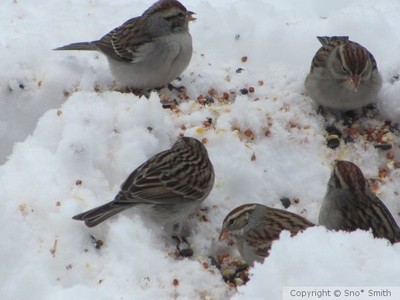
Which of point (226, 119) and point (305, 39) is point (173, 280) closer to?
point (226, 119)

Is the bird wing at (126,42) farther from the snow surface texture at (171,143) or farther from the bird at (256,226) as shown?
the bird at (256,226)

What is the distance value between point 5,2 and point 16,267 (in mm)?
3223

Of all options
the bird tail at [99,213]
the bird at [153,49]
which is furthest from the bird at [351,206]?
the bird at [153,49]

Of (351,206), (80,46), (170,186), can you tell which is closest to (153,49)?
(80,46)

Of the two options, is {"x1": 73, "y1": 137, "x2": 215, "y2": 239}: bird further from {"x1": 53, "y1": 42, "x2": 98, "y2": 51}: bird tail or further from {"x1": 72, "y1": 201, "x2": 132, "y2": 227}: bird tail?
{"x1": 53, "y1": 42, "x2": 98, "y2": 51}: bird tail

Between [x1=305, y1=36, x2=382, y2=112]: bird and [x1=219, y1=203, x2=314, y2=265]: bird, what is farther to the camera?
[x1=305, y1=36, x2=382, y2=112]: bird

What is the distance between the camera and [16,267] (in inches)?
177

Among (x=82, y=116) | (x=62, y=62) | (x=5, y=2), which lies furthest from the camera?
(x=5, y=2)

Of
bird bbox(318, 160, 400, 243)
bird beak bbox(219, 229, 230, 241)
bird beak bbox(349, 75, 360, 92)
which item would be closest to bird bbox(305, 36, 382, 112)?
bird beak bbox(349, 75, 360, 92)

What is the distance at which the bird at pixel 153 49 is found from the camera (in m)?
6.00

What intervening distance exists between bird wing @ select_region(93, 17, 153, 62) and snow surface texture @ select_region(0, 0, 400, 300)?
0.67 feet

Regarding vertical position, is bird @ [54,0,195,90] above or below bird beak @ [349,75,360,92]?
below

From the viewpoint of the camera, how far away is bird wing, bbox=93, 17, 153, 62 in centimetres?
606

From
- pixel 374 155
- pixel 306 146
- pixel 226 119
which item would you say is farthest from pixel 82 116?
pixel 374 155
